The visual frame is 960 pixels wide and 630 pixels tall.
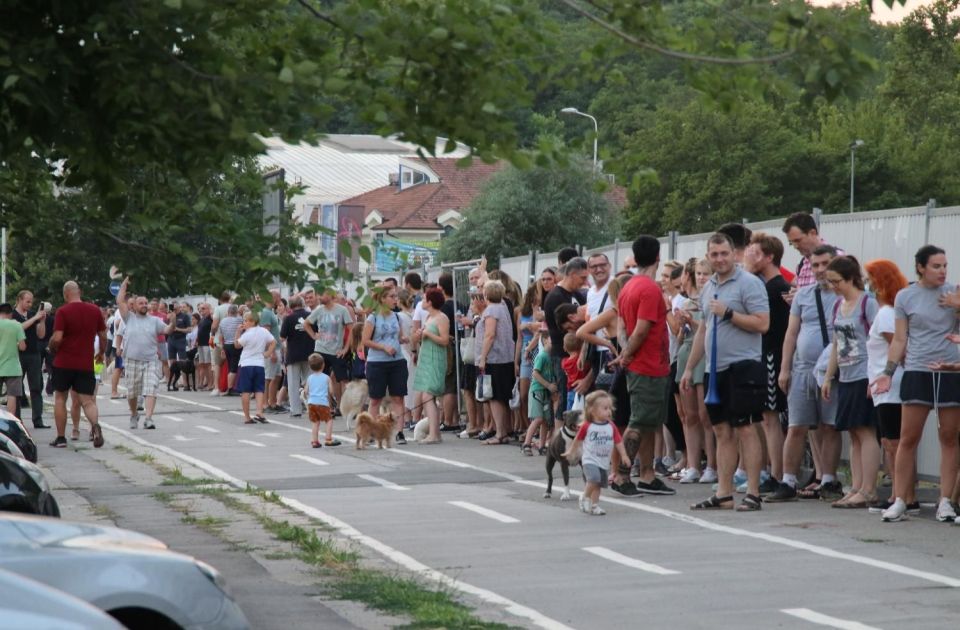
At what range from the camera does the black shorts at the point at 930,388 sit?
11.6 meters

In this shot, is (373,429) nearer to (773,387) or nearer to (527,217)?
(773,387)

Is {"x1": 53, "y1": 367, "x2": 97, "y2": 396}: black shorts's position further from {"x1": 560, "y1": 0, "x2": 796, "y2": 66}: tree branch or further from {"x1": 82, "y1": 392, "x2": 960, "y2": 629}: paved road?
{"x1": 560, "y1": 0, "x2": 796, "y2": 66}: tree branch

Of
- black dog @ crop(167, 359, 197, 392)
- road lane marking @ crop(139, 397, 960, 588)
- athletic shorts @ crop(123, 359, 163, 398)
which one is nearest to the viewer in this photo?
road lane marking @ crop(139, 397, 960, 588)

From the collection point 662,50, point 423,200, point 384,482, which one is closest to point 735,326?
point 384,482

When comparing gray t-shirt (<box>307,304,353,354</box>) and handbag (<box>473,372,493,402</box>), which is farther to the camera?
gray t-shirt (<box>307,304,353,354</box>)

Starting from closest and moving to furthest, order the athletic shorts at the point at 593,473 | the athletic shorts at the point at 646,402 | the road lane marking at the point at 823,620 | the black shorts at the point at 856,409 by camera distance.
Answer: the road lane marking at the point at 823,620, the athletic shorts at the point at 593,473, the black shorts at the point at 856,409, the athletic shorts at the point at 646,402

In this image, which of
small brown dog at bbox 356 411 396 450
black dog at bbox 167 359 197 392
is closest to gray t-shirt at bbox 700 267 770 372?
small brown dog at bbox 356 411 396 450

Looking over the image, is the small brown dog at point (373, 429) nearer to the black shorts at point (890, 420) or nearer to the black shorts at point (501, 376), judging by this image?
the black shorts at point (501, 376)

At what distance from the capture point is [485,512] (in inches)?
500

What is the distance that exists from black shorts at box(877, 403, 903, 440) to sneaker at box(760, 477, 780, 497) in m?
1.30

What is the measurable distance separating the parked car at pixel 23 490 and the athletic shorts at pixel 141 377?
14.2 m

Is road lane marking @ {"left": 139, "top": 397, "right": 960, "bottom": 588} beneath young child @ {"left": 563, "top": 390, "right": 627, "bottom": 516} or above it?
beneath

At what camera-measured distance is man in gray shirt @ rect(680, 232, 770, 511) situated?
1238 centimetres

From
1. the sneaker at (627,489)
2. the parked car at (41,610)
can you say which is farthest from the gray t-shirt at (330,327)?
A: the parked car at (41,610)
